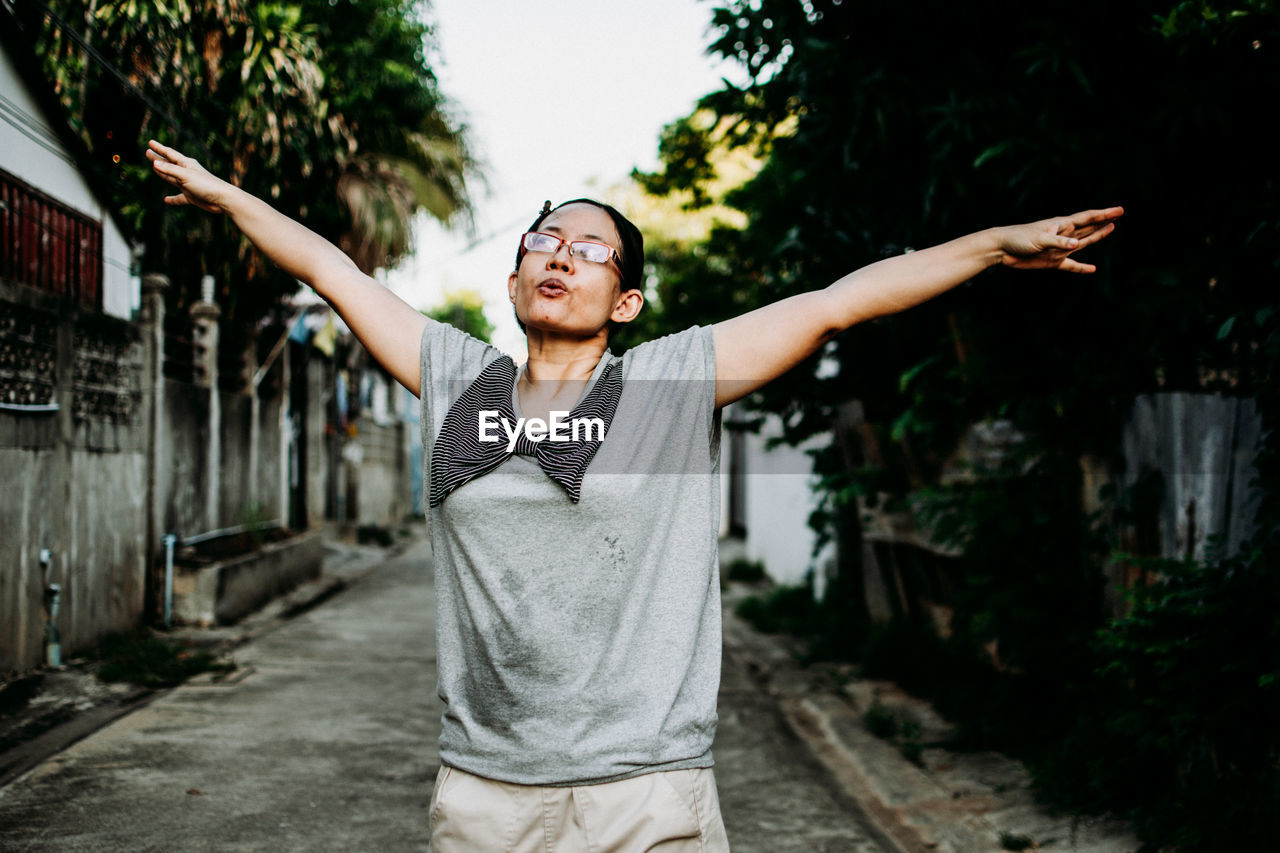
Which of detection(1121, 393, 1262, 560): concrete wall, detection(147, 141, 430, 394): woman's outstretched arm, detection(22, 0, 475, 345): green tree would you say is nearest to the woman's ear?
detection(147, 141, 430, 394): woman's outstretched arm

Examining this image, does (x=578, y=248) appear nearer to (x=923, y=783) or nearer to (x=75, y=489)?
(x=923, y=783)

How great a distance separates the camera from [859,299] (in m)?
1.77

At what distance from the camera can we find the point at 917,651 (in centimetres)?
680

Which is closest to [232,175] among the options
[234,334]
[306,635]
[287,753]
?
[234,334]

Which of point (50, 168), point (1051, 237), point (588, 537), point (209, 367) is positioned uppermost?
point (50, 168)

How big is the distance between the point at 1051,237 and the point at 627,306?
0.75m

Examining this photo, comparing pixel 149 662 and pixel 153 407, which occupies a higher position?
pixel 153 407

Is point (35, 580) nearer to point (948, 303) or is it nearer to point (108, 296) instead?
point (108, 296)

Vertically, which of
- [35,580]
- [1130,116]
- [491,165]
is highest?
[491,165]

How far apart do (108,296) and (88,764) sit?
420 cm

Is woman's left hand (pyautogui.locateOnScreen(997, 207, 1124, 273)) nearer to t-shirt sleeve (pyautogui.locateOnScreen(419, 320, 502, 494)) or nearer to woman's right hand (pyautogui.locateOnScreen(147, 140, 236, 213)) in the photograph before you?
t-shirt sleeve (pyautogui.locateOnScreen(419, 320, 502, 494))

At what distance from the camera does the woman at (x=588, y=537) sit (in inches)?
64.8

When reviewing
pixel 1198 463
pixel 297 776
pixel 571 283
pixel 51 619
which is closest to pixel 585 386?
pixel 571 283

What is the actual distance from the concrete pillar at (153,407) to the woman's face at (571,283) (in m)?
7.25
